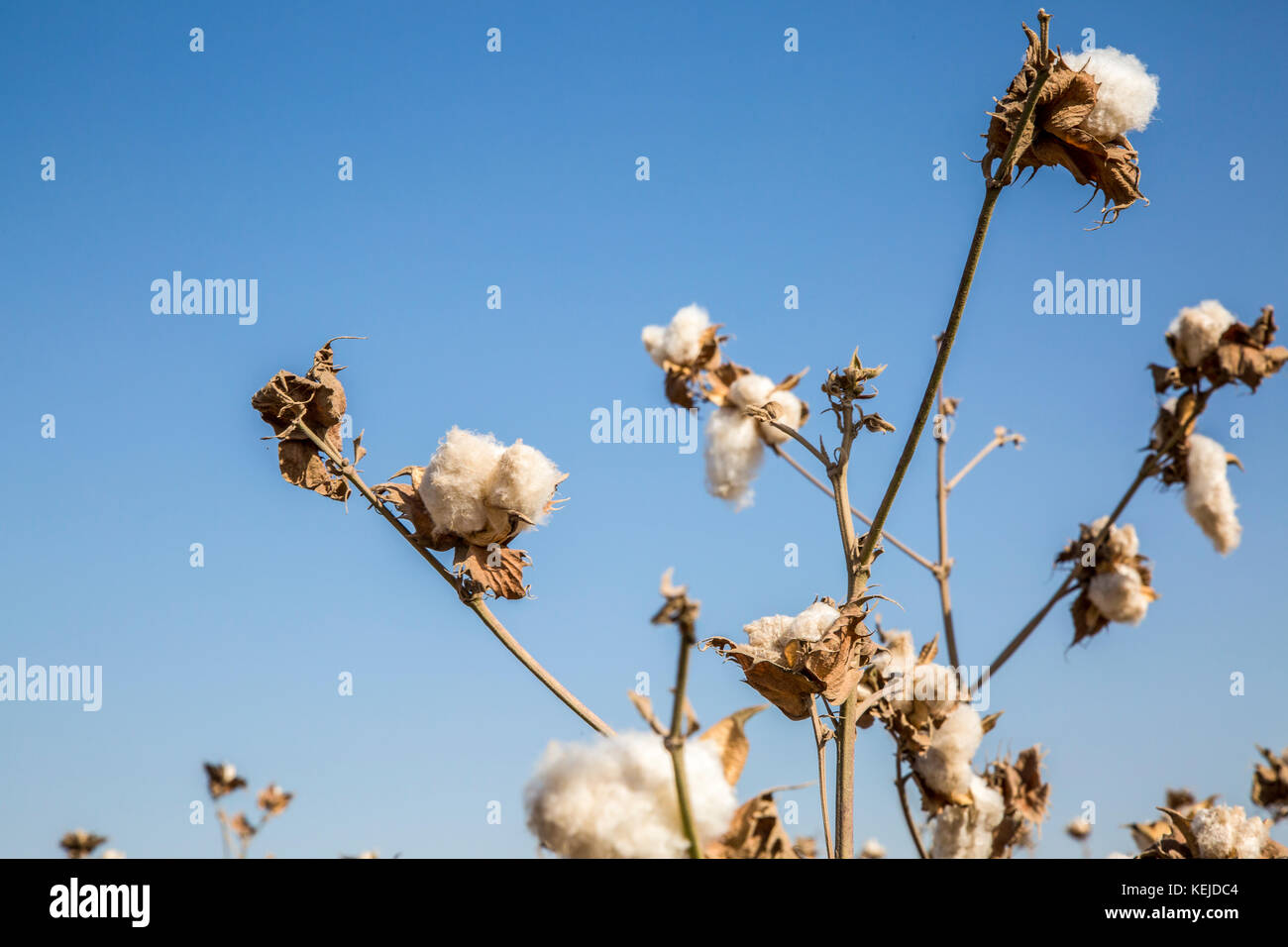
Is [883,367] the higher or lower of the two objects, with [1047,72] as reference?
lower

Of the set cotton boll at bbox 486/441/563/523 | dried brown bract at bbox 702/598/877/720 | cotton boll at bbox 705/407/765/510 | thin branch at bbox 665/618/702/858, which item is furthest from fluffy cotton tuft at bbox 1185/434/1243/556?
thin branch at bbox 665/618/702/858

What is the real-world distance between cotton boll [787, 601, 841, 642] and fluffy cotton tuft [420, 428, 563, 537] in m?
0.56

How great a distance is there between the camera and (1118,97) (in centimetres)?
186

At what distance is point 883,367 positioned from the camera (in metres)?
2.16

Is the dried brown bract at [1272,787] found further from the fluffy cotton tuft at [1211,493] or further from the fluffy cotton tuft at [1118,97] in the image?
the fluffy cotton tuft at [1118,97]

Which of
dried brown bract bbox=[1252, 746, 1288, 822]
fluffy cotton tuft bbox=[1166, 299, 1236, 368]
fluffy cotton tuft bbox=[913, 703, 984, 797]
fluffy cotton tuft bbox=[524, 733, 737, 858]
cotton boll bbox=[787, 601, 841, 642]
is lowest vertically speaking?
dried brown bract bbox=[1252, 746, 1288, 822]

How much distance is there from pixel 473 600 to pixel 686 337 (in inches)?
59.9

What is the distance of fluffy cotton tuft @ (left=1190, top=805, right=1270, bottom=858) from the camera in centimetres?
201

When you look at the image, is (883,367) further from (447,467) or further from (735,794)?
(735,794)

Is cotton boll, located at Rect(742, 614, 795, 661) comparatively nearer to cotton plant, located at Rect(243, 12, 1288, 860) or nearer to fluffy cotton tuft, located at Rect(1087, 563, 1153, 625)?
cotton plant, located at Rect(243, 12, 1288, 860)

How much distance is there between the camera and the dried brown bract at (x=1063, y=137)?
179 cm

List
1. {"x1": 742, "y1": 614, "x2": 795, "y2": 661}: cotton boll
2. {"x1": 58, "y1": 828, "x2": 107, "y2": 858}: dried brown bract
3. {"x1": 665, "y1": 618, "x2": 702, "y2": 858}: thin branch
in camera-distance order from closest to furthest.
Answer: {"x1": 665, "y1": 618, "x2": 702, "y2": 858}: thin branch
{"x1": 742, "y1": 614, "x2": 795, "y2": 661}: cotton boll
{"x1": 58, "y1": 828, "x2": 107, "y2": 858}: dried brown bract
